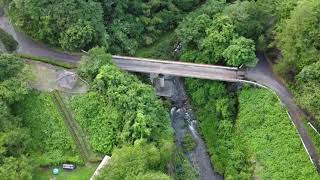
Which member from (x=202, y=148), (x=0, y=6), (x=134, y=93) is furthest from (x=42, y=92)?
(x=202, y=148)

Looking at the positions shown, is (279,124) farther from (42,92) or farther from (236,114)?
(42,92)

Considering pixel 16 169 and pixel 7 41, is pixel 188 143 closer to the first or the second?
pixel 16 169

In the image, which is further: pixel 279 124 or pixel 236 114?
pixel 236 114

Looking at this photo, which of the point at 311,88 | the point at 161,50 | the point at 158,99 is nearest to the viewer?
the point at 311,88

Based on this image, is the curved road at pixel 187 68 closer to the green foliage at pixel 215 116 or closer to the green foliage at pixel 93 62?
the green foliage at pixel 215 116

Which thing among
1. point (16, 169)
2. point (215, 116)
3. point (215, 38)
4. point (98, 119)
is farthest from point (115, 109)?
point (215, 38)

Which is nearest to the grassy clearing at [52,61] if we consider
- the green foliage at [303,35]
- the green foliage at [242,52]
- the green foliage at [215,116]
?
the green foliage at [215,116]

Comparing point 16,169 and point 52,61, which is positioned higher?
point 52,61
